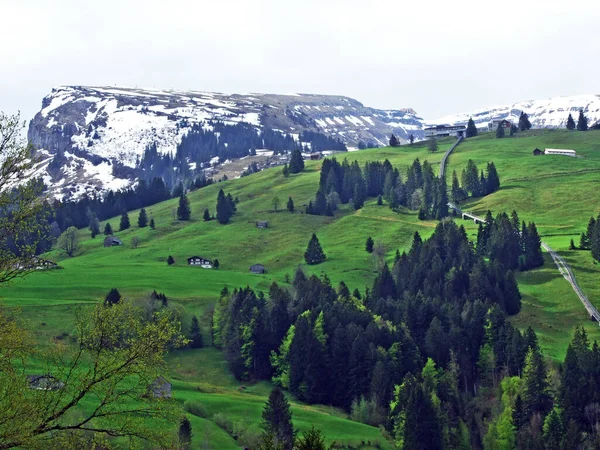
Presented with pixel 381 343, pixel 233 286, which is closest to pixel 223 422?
pixel 381 343

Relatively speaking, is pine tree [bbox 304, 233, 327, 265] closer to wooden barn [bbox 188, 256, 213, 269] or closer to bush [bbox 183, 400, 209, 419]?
wooden barn [bbox 188, 256, 213, 269]

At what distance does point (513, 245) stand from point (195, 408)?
87.9 meters

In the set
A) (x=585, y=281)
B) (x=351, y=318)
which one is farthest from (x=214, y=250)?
(x=585, y=281)

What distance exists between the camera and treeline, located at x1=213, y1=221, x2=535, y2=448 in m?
116

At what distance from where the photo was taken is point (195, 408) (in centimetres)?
9944

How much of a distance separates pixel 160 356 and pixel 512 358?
104595 millimetres

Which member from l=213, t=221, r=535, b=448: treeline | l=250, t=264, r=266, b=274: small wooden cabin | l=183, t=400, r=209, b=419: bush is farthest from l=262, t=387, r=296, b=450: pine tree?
l=250, t=264, r=266, b=274: small wooden cabin

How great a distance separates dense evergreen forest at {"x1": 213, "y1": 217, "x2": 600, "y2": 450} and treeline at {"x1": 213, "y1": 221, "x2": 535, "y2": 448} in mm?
220

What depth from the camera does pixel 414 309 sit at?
139 meters

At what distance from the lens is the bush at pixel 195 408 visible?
324 ft

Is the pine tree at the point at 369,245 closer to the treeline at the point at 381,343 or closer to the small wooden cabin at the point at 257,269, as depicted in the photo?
the small wooden cabin at the point at 257,269

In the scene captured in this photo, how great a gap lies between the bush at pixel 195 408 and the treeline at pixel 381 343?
84.4 ft

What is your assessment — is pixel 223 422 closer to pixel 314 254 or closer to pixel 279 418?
pixel 279 418

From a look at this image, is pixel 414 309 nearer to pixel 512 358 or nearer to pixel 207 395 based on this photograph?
pixel 512 358
